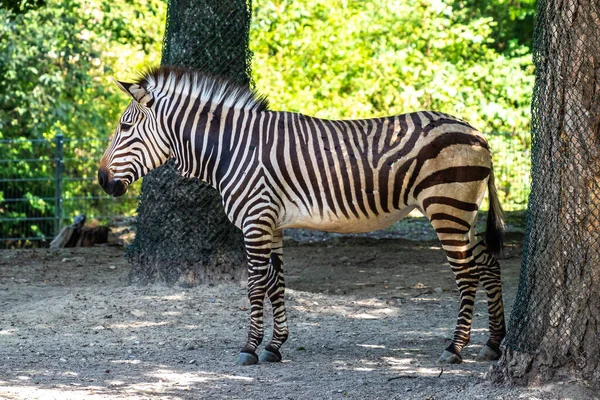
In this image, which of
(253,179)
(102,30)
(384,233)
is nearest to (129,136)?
(253,179)

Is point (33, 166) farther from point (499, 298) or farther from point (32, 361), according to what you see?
point (499, 298)

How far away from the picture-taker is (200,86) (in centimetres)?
732

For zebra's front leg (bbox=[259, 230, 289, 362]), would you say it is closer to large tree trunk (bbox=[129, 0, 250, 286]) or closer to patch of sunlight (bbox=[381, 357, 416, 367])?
patch of sunlight (bbox=[381, 357, 416, 367])

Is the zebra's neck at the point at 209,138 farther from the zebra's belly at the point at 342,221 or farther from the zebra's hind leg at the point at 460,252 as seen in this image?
the zebra's hind leg at the point at 460,252

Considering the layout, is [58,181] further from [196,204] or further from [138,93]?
[138,93]

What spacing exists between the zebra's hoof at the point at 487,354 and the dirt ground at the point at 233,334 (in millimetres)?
99

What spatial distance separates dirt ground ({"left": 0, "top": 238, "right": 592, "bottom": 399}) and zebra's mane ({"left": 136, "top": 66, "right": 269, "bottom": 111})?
206 cm

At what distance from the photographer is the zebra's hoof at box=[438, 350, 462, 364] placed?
22.0 ft

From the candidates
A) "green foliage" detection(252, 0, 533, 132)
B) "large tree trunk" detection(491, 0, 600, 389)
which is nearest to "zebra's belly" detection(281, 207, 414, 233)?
"large tree trunk" detection(491, 0, 600, 389)

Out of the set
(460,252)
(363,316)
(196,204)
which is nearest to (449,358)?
(460,252)

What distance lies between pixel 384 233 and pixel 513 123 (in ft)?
22.4

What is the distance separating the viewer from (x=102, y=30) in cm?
1809

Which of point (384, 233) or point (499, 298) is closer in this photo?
point (499, 298)

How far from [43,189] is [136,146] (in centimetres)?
959
